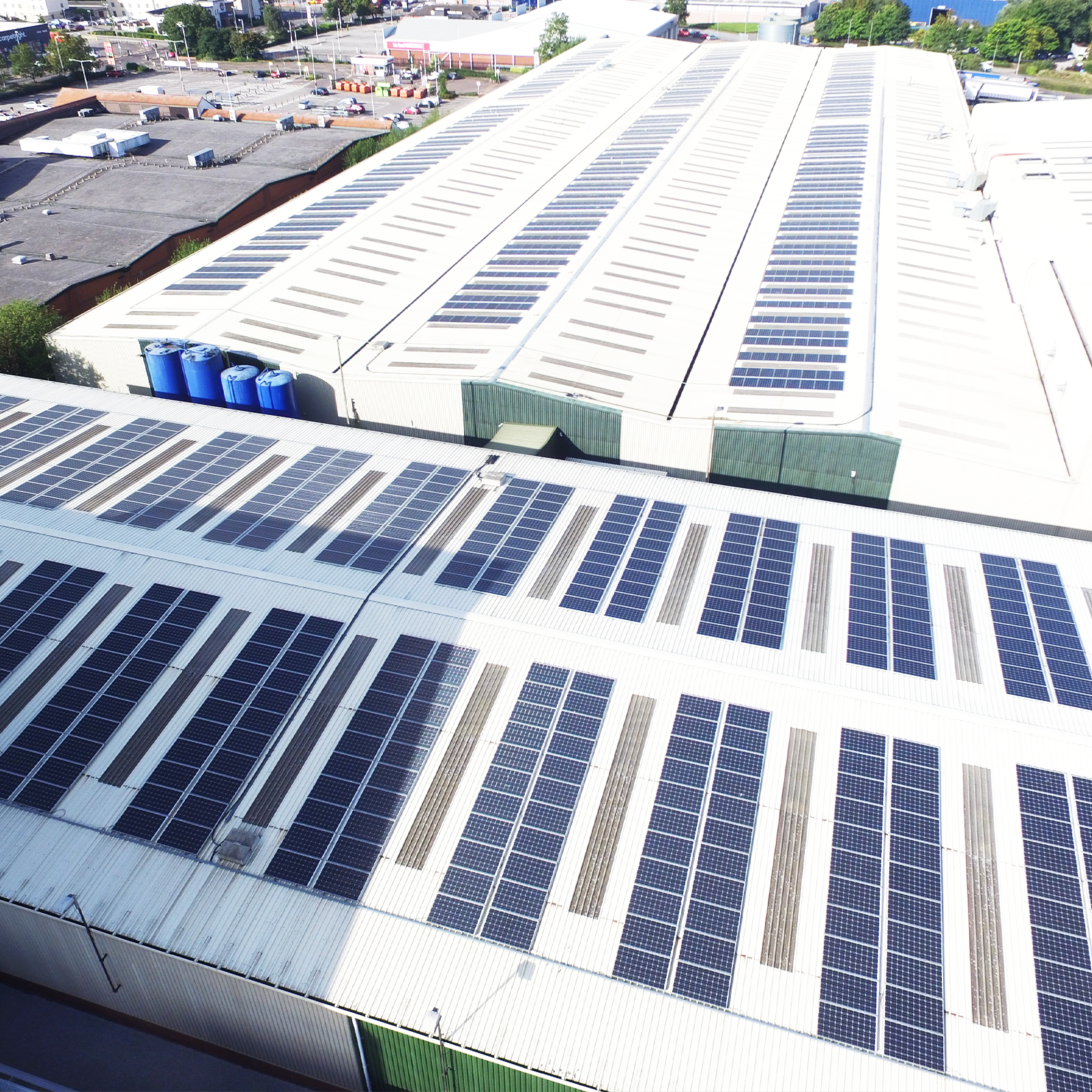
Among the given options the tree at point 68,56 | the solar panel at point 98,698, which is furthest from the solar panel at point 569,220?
the tree at point 68,56

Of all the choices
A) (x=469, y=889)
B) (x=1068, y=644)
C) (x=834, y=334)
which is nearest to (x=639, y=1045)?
(x=469, y=889)

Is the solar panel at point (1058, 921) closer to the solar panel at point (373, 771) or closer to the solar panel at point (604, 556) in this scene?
the solar panel at point (604, 556)

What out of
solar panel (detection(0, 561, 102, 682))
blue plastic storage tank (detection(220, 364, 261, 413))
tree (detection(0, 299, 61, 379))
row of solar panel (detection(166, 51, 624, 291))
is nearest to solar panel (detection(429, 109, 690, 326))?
blue plastic storage tank (detection(220, 364, 261, 413))

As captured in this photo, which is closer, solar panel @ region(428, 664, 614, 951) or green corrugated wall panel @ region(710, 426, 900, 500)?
solar panel @ region(428, 664, 614, 951)

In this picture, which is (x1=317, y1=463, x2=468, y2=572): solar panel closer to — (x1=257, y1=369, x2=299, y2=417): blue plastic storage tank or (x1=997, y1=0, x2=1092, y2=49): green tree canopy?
(x1=257, y1=369, x2=299, y2=417): blue plastic storage tank

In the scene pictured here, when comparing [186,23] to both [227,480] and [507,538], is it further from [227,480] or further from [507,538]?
[507,538]

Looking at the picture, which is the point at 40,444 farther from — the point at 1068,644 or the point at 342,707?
the point at 1068,644
